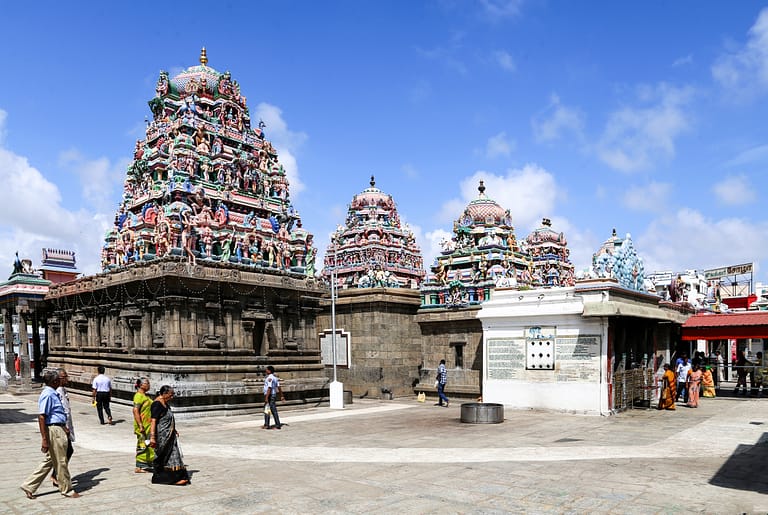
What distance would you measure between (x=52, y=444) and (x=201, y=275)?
12710mm

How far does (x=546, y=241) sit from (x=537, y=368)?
32029 millimetres

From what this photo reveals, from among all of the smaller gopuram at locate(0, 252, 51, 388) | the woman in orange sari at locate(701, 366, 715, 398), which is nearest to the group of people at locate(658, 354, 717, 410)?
the woman in orange sari at locate(701, 366, 715, 398)

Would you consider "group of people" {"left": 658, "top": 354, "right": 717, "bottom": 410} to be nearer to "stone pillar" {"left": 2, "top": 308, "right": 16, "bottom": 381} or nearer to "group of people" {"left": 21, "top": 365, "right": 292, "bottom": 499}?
"group of people" {"left": 21, "top": 365, "right": 292, "bottom": 499}

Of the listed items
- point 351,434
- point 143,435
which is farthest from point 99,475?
point 351,434

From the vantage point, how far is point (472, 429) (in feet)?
53.7

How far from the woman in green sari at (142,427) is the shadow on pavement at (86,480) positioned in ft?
2.28

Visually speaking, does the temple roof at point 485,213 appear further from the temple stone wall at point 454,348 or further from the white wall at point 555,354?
the white wall at point 555,354

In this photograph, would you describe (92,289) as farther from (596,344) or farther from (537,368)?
(596,344)

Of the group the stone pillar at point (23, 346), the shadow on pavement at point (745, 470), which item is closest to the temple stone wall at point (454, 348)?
the shadow on pavement at point (745, 470)

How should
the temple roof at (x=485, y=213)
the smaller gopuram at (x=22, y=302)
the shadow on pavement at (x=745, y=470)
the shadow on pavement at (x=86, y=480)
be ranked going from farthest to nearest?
the temple roof at (x=485, y=213), the smaller gopuram at (x=22, y=302), the shadow on pavement at (x=745, y=470), the shadow on pavement at (x=86, y=480)

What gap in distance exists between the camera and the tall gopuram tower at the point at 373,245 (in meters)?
47.8

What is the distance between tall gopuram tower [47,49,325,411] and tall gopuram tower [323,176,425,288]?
772 inches

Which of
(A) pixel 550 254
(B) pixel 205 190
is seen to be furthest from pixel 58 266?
(A) pixel 550 254

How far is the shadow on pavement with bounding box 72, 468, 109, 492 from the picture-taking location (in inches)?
385
